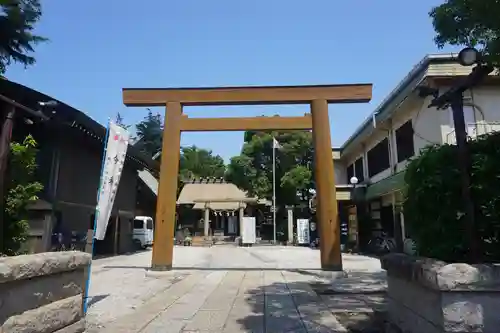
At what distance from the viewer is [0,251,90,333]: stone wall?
3.13 metres

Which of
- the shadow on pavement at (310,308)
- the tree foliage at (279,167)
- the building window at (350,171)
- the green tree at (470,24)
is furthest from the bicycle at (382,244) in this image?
the green tree at (470,24)

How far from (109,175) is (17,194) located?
63.2 inches

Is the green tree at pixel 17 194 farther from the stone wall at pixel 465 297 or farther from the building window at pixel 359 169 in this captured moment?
the building window at pixel 359 169

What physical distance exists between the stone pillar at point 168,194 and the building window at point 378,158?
975 cm

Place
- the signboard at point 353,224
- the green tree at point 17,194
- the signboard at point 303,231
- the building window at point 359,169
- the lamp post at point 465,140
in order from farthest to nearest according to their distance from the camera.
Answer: the signboard at point 303,231 → the building window at point 359,169 → the signboard at point 353,224 → the green tree at point 17,194 → the lamp post at point 465,140

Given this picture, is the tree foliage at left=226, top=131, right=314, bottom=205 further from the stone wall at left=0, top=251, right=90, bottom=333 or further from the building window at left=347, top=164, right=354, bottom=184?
the stone wall at left=0, top=251, right=90, bottom=333

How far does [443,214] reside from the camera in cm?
383

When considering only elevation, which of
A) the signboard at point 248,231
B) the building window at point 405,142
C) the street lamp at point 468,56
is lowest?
the signboard at point 248,231

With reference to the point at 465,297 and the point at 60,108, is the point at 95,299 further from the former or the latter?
the point at 60,108

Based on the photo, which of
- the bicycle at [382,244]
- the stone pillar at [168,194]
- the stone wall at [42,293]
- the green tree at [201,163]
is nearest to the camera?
the stone wall at [42,293]

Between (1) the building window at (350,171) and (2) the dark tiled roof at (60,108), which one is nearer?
(2) the dark tiled roof at (60,108)

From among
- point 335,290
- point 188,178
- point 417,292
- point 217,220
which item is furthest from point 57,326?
point 188,178

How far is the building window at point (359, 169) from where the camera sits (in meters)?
20.4

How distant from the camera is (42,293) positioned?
11.9ft
